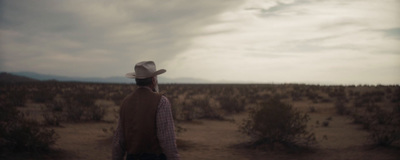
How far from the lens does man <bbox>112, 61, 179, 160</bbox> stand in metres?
3.03

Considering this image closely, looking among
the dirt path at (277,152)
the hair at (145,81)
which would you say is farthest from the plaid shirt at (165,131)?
the dirt path at (277,152)

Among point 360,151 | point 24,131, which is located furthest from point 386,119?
point 24,131

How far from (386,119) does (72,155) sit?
1334cm

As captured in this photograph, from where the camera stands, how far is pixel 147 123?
3.03m

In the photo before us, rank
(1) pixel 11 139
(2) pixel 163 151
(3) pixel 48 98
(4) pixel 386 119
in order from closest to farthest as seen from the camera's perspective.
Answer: (2) pixel 163 151, (1) pixel 11 139, (4) pixel 386 119, (3) pixel 48 98

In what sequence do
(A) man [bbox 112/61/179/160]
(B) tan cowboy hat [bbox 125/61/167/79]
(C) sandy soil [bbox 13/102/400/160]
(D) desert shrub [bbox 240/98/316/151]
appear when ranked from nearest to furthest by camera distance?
1. (A) man [bbox 112/61/179/160]
2. (B) tan cowboy hat [bbox 125/61/167/79]
3. (C) sandy soil [bbox 13/102/400/160]
4. (D) desert shrub [bbox 240/98/316/151]

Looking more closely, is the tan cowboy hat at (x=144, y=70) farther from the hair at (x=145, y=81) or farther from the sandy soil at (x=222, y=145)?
the sandy soil at (x=222, y=145)

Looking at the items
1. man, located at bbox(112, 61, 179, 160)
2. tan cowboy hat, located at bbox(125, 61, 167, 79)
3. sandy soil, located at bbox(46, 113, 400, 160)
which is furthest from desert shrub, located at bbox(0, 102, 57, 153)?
tan cowboy hat, located at bbox(125, 61, 167, 79)

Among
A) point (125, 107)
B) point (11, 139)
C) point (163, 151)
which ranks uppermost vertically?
point (125, 107)

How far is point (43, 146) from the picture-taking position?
26.1 feet

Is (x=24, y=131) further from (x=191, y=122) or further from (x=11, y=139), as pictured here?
(x=191, y=122)

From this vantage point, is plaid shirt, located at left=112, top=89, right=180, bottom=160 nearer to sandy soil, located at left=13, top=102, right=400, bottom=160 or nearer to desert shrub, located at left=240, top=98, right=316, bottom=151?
sandy soil, located at left=13, top=102, right=400, bottom=160

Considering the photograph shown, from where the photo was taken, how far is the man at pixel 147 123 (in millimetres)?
3033

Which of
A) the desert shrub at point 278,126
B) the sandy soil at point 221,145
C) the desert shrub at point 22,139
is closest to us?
the desert shrub at point 22,139
